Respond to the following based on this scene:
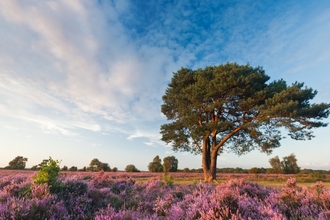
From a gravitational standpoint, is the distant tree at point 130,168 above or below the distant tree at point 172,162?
below

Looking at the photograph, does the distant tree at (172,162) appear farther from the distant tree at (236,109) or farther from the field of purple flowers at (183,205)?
the field of purple flowers at (183,205)

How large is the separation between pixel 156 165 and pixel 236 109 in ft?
129

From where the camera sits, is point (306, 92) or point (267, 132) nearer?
point (306, 92)

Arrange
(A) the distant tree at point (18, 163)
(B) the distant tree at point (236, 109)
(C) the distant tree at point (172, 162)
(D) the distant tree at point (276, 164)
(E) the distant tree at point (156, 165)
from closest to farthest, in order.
→ (B) the distant tree at point (236, 109), (A) the distant tree at point (18, 163), (C) the distant tree at point (172, 162), (E) the distant tree at point (156, 165), (D) the distant tree at point (276, 164)

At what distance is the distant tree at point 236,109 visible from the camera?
18.2m

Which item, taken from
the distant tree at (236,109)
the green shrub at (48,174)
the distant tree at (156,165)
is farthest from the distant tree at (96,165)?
the green shrub at (48,174)

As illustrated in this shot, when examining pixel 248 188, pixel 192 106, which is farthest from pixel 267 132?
pixel 248 188

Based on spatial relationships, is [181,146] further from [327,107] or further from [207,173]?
[327,107]

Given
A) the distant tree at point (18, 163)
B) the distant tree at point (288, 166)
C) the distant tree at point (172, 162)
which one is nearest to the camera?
the distant tree at point (18, 163)

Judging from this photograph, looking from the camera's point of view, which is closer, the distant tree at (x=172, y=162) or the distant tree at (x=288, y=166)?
the distant tree at (x=172, y=162)

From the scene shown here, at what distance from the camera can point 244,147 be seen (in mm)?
22797

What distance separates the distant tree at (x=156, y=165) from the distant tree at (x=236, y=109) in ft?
109

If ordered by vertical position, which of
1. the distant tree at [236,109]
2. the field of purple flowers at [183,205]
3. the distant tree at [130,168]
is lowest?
the distant tree at [130,168]

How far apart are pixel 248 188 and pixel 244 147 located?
1902 centimetres
